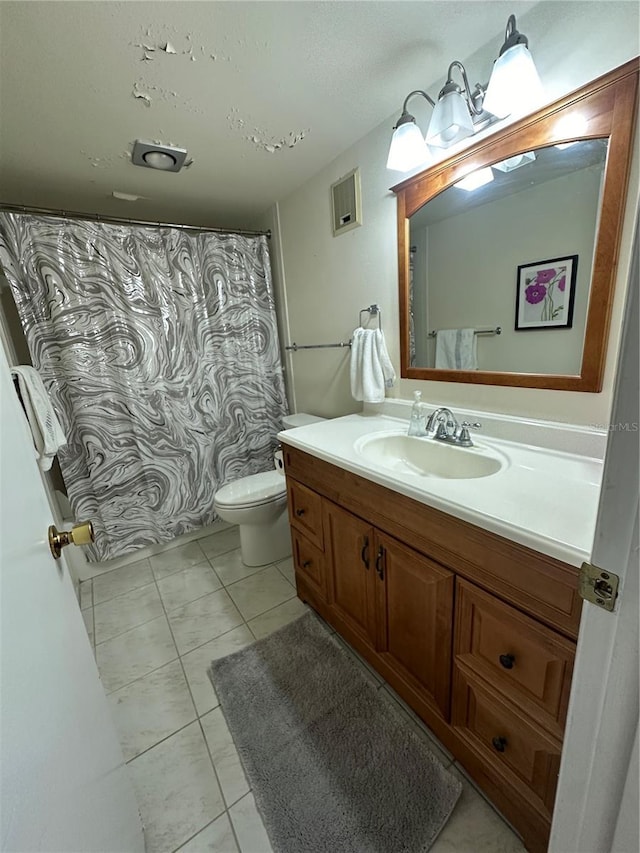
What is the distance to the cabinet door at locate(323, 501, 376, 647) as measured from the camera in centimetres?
118

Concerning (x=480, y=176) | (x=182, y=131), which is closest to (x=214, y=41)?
(x=182, y=131)

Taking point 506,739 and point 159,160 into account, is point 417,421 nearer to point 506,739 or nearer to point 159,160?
point 506,739

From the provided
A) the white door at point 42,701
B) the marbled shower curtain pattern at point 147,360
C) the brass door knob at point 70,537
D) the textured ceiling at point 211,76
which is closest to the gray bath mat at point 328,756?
the white door at point 42,701

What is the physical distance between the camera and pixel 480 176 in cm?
117

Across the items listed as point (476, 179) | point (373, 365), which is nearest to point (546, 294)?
point (476, 179)

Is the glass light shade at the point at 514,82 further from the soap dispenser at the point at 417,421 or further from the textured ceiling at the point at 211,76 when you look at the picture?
the soap dispenser at the point at 417,421

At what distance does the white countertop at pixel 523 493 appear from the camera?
681 millimetres

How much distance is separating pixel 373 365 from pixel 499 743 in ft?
4.31

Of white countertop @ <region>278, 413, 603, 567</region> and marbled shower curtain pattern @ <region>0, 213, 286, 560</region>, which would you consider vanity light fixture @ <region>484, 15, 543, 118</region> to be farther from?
marbled shower curtain pattern @ <region>0, 213, 286, 560</region>

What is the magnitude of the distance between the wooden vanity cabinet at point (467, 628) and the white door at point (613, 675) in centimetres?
19

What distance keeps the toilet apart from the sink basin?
2.27ft

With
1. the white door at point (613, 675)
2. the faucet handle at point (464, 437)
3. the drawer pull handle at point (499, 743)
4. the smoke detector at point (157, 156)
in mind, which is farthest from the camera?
the smoke detector at point (157, 156)

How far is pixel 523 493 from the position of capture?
2.78 feet

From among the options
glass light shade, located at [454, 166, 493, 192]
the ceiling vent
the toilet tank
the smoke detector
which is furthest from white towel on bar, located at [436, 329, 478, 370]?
the smoke detector
